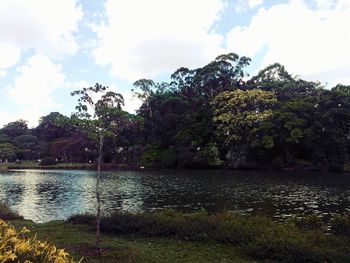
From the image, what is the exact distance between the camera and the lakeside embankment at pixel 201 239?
1165cm

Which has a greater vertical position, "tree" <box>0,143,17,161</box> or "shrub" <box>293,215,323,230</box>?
"tree" <box>0,143,17,161</box>

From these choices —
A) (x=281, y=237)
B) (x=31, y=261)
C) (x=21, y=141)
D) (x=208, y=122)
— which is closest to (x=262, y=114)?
(x=208, y=122)

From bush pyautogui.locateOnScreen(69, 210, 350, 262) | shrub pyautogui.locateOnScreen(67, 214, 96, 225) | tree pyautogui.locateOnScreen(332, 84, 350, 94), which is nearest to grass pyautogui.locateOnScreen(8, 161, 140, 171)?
tree pyautogui.locateOnScreen(332, 84, 350, 94)

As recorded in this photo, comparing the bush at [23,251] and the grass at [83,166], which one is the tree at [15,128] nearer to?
the grass at [83,166]

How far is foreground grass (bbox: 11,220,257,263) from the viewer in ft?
38.3

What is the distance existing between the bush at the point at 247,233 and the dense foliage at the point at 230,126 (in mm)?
51899

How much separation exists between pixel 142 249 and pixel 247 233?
12.0 feet

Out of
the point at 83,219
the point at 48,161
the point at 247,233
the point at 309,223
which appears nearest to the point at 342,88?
the point at 309,223

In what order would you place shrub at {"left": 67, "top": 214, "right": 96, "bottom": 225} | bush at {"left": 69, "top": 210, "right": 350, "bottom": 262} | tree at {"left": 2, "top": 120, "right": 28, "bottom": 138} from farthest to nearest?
tree at {"left": 2, "top": 120, "right": 28, "bottom": 138} → shrub at {"left": 67, "top": 214, "right": 96, "bottom": 225} → bush at {"left": 69, "top": 210, "right": 350, "bottom": 262}

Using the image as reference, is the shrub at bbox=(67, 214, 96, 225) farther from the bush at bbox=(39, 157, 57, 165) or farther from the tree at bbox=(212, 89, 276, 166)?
the bush at bbox=(39, 157, 57, 165)

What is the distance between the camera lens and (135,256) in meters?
11.7

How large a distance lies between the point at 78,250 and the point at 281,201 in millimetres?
22390

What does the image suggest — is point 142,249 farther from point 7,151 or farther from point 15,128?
point 15,128

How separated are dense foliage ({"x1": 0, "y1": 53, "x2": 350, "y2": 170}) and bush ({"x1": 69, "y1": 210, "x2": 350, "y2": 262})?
51899mm
